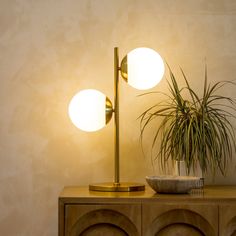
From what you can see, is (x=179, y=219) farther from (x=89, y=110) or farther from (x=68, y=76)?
(x=68, y=76)

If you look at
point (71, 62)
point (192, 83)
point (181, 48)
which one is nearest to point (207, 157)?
point (192, 83)

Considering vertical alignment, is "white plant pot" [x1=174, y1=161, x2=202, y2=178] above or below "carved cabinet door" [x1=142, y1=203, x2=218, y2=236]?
above

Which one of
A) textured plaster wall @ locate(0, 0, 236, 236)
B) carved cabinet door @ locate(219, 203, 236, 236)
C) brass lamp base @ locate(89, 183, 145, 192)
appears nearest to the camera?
carved cabinet door @ locate(219, 203, 236, 236)

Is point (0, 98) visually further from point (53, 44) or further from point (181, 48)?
point (181, 48)

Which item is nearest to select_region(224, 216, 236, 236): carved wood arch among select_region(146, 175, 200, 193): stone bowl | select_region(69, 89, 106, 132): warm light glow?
select_region(146, 175, 200, 193): stone bowl

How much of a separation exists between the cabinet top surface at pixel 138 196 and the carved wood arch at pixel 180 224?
57 millimetres

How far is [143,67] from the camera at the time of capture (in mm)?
2053

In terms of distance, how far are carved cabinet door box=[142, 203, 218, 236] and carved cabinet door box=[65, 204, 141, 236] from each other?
0.12ft

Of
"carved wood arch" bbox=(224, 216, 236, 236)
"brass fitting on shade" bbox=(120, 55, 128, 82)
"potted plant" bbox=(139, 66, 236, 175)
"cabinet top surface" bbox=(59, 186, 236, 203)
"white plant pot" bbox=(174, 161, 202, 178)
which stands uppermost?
"brass fitting on shade" bbox=(120, 55, 128, 82)

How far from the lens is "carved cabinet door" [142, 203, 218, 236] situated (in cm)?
180

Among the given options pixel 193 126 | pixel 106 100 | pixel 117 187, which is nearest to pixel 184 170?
pixel 193 126

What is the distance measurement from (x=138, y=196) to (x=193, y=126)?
0.40 metres

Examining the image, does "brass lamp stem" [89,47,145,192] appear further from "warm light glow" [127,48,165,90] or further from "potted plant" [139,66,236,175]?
"potted plant" [139,66,236,175]

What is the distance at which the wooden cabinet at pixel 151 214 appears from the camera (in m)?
1.80
